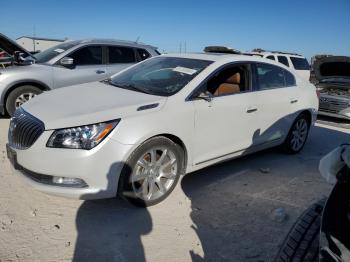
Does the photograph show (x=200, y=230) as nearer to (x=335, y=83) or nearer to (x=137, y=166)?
(x=137, y=166)

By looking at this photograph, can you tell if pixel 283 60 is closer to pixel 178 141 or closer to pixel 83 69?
pixel 83 69

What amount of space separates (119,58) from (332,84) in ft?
18.3

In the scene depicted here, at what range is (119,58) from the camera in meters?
7.42

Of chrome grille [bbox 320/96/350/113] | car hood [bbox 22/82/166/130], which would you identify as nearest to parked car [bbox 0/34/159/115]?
car hood [bbox 22/82/166/130]

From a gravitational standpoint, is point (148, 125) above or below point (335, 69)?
below

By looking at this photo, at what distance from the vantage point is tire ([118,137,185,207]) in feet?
10.3

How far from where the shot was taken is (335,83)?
8633 mm

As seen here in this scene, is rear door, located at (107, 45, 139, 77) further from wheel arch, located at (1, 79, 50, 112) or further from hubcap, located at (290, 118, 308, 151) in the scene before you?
hubcap, located at (290, 118, 308, 151)

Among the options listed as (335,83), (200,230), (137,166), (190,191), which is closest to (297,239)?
(200,230)

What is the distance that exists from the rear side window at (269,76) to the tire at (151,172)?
1.78 meters

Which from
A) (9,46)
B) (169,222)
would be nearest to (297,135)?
(169,222)

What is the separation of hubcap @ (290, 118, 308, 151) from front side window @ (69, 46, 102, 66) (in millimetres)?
4249

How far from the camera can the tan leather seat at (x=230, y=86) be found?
4.10m

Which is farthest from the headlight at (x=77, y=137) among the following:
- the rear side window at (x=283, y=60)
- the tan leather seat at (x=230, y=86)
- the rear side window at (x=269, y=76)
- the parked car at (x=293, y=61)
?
the rear side window at (x=283, y=60)
